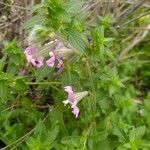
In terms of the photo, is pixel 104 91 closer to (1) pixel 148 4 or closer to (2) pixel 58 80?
(2) pixel 58 80

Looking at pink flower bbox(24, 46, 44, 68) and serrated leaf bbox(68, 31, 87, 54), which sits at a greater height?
serrated leaf bbox(68, 31, 87, 54)

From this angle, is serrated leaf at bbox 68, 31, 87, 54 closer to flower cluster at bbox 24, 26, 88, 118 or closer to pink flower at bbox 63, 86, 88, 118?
flower cluster at bbox 24, 26, 88, 118

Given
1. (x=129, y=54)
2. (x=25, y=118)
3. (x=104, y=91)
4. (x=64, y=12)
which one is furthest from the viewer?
(x=129, y=54)

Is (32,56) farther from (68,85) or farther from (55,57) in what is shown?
(68,85)

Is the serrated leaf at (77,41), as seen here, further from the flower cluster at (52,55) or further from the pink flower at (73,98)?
the pink flower at (73,98)

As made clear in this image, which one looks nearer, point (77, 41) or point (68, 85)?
point (77, 41)

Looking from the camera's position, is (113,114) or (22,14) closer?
(113,114)

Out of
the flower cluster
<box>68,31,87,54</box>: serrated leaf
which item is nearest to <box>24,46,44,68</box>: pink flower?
the flower cluster

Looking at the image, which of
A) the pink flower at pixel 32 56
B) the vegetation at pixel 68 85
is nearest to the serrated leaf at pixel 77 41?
the vegetation at pixel 68 85

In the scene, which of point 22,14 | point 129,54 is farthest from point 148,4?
point 22,14

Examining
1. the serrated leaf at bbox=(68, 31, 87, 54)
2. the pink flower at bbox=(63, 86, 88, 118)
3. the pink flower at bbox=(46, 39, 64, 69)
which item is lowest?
the pink flower at bbox=(63, 86, 88, 118)

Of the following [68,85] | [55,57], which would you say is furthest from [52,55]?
[68,85]
